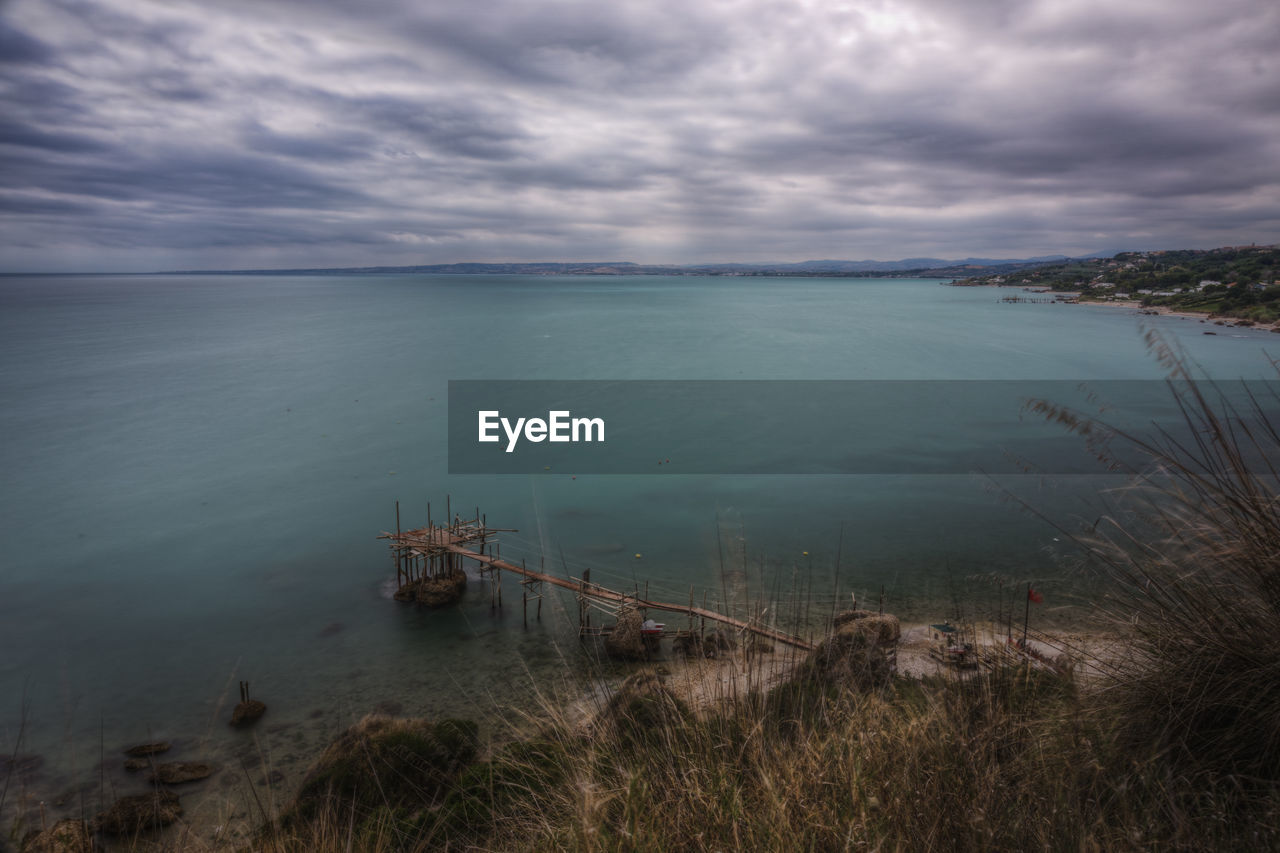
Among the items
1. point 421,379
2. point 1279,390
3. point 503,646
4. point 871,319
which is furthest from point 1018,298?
point 503,646

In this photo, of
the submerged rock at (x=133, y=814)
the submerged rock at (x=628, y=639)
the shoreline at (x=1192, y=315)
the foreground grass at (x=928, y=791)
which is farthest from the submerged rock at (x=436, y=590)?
the shoreline at (x=1192, y=315)

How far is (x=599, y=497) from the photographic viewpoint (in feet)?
79.3

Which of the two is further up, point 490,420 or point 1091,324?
point 1091,324

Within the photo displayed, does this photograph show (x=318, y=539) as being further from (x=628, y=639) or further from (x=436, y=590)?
(x=628, y=639)

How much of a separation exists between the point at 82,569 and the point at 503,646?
534 inches

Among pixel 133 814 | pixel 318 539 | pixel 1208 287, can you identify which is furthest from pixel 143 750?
pixel 1208 287

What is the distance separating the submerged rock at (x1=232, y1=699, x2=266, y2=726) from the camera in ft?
41.5

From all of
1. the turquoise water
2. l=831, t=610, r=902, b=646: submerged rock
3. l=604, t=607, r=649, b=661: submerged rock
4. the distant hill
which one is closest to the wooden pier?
l=604, t=607, r=649, b=661: submerged rock

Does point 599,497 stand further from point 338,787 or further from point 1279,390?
point 1279,390

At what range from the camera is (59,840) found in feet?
29.0

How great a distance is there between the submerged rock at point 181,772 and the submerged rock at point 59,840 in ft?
4.98

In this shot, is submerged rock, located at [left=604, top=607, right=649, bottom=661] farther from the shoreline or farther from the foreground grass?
the shoreline

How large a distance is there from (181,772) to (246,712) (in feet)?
5.41

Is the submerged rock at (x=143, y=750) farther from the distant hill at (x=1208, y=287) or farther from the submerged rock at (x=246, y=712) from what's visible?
the distant hill at (x=1208, y=287)
